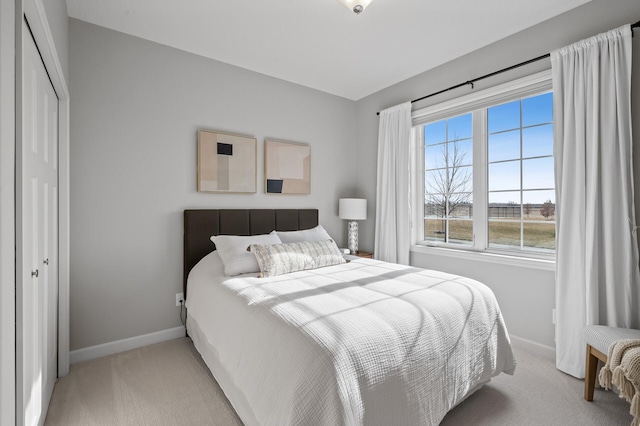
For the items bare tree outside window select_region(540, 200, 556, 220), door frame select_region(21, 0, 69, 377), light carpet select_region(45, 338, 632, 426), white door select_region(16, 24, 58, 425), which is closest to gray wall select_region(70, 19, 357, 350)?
door frame select_region(21, 0, 69, 377)

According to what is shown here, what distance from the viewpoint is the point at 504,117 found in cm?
285

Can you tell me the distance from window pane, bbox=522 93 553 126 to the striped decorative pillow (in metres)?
2.08

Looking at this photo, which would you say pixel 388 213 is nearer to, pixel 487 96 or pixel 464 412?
pixel 487 96

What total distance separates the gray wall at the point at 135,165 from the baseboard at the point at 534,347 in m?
2.84

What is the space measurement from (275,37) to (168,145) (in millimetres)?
1369

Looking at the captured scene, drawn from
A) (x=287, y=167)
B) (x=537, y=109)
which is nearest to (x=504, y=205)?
(x=537, y=109)

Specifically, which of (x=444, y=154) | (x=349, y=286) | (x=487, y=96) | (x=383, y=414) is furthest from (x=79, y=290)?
(x=487, y=96)

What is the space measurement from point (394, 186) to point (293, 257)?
167cm

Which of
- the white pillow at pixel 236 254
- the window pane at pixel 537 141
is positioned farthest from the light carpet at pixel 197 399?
the window pane at pixel 537 141

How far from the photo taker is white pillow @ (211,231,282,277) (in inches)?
95.3

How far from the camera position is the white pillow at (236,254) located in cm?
242

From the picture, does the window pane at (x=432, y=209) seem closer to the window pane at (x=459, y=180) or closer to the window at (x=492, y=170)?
the window at (x=492, y=170)

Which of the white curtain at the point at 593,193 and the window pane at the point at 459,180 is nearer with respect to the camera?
the white curtain at the point at 593,193

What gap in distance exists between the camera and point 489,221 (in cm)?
296
